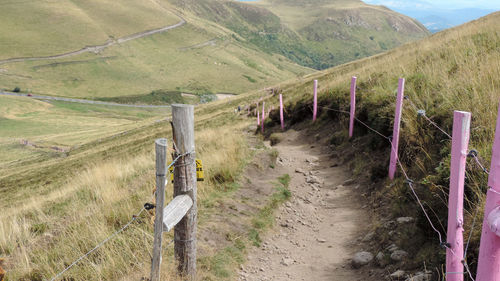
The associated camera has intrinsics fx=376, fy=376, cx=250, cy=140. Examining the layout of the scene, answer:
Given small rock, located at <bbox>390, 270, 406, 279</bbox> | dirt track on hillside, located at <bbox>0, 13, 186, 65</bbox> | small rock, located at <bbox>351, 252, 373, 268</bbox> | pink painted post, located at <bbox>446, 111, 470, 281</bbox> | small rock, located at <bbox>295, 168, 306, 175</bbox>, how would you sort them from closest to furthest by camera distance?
pink painted post, located at <bbox>446, 111, 470, 281</bbox> → small rock, located at <bbox>390, 270, 406, 279</bbox> → small rock, located at <bbox>351, 252, 373, 268</bbox> → small rock, located at <bbox>295, 168, 306, 175</bbox> → dirt track on hillside, located at <bbox>0, 13, 186, 65</bbox>

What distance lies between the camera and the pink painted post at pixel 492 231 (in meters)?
2.15

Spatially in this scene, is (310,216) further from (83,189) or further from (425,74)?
(83,189)

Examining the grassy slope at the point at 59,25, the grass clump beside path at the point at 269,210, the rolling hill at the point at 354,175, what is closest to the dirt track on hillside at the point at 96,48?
the grassy slope at the point at 59,25

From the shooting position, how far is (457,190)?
→ 301cm

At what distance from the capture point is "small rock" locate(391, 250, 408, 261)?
4959 mm

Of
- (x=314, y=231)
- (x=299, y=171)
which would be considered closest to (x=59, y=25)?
(x=299, y=171)

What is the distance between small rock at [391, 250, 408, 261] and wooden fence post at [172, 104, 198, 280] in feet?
8.72

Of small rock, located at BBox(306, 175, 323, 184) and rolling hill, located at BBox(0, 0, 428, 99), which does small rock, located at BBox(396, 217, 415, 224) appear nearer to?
small rock, located at BBox(306, 175, 323, 184)

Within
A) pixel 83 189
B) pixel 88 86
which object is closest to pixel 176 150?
pixel 83 189

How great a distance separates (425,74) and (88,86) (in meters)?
154

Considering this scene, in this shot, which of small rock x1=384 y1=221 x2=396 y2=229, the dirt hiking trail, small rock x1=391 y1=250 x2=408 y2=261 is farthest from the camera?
small rock x1=384 y1=221 x2=396 y2=229

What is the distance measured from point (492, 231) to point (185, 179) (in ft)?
9.91

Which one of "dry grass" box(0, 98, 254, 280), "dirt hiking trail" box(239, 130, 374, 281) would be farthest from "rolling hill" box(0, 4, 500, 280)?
"dirt hiking trail" box(239, 130, 374, 281)

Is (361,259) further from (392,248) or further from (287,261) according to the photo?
(287,261)
